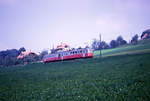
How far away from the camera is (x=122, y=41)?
3794 inches

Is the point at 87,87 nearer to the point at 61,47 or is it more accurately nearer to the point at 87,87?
the point at 87,87

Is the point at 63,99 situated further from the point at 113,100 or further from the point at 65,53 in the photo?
the point at 65,53

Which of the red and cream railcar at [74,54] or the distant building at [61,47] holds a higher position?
the distant building at [61,47]

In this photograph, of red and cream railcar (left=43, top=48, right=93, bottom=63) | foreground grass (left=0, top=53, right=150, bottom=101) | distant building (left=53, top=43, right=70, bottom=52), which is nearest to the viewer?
foreground grass (left=0, top=53, right=150, bottom=101)

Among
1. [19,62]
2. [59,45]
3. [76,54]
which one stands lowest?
[19,62]

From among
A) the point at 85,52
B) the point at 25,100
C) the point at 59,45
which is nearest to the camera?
the point at 25,100

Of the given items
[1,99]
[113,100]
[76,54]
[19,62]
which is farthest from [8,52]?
[113,100]

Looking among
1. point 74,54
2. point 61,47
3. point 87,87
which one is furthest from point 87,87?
point 61,47

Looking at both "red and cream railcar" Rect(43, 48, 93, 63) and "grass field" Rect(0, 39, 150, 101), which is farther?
"red and cream railcar" Rect(43, 48, 93, 63)

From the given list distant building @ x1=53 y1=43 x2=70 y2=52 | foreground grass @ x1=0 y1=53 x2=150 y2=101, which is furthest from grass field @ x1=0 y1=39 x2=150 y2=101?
distant building @ x1=53 y1=43 x2=70 y2=52

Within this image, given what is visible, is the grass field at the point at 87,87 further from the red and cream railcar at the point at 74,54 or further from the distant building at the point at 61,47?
the distant building at the point at 61,47

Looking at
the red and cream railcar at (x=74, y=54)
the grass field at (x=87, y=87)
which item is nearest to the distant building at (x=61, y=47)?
the red and cream railcar at (x=74, y=54)

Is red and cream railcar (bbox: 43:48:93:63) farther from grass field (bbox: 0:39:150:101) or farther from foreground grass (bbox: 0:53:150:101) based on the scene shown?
foreground grass (bbox: 0:53:150:101)

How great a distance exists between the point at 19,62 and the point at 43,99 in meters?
64.2
